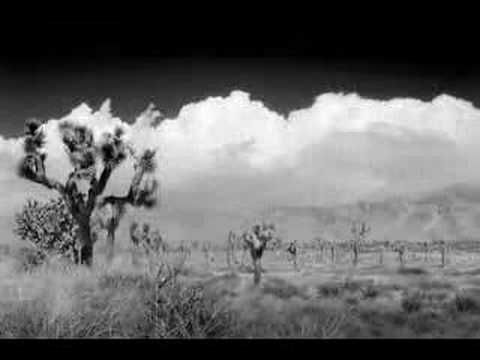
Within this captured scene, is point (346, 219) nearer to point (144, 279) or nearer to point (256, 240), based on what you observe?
point (256, 240)

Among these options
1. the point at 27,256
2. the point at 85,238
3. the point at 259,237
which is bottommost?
the point at 27,256

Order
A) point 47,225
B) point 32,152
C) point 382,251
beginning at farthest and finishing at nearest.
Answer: point 382,251
point 47,225
point 32,152

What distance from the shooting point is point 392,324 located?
8641 mm

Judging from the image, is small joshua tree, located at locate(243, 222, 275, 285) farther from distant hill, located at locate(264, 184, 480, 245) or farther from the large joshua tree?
distant hill, located at locate(264, 184, 480, 245)

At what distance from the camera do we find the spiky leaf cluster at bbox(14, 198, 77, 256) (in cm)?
1614

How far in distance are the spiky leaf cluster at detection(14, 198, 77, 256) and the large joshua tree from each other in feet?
7.16

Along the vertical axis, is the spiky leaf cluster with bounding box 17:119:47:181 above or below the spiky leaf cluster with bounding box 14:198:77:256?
above

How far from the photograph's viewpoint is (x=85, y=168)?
44.0 ft

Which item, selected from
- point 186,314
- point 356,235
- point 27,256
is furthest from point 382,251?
point 186,314

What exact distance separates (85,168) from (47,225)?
4.82 meters

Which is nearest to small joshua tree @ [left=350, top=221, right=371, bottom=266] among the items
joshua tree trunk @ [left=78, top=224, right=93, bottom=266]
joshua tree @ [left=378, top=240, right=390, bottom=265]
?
joshua tree @ [left=378, top=240, right=390, bottom=265]

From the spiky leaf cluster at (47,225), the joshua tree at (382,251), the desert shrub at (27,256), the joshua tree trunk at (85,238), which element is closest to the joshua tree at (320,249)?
the joshua tree at (382,251)

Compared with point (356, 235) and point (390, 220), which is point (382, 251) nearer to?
point (356, 235)

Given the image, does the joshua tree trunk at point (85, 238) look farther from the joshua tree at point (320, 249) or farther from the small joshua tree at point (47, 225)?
the joshua tree at point (320, 249)
